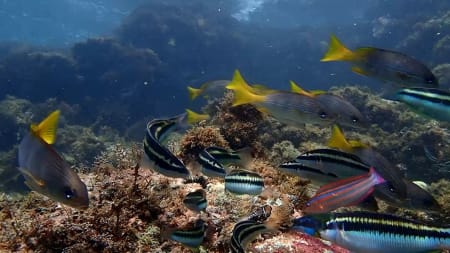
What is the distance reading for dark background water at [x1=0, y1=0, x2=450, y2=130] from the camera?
27.1 meters

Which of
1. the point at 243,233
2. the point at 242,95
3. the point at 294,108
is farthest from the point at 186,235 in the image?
the point at 242,95

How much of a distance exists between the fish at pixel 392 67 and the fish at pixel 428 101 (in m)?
0.51

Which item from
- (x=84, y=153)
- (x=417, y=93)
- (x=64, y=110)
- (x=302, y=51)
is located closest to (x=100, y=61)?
(x=64, y=110)

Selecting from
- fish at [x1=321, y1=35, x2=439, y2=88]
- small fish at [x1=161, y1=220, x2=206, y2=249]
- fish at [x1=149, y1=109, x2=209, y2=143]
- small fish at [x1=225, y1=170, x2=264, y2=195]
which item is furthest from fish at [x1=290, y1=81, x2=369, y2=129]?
small fish at [x1=161, y1=220, x2=206, y2=249]

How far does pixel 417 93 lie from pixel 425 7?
38.6 m

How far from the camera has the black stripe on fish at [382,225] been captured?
2129mm

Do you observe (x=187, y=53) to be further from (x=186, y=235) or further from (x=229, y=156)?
(x=186, y=235)

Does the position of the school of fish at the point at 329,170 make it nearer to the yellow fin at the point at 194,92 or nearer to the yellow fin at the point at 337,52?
the yellow fin at the point at 337,52

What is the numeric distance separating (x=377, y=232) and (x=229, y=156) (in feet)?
9.03

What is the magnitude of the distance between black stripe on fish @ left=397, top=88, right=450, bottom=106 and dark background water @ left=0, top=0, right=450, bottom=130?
22.4 meters

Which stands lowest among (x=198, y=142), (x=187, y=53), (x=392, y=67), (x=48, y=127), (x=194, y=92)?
(x=187, y=53)

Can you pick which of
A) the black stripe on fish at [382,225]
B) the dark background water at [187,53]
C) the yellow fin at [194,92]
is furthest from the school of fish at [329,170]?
the dark background water at [187,53]

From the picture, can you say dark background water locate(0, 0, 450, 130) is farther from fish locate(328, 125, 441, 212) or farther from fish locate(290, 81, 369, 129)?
A: fish locate(328, 125, 441, 212)

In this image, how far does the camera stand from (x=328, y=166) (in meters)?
3.55
